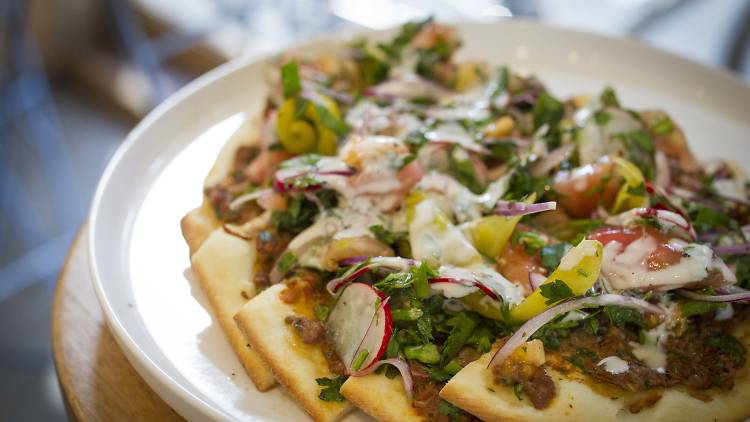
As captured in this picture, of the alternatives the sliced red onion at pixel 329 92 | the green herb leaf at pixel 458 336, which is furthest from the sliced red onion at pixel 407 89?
the green herb leaf at pixel 458 336

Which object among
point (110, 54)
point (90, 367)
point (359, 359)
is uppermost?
point (359, 359)

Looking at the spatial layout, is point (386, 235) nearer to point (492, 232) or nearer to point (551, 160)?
point (492, 232)

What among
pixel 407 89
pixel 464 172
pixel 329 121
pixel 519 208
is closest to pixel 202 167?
pixel 329 121

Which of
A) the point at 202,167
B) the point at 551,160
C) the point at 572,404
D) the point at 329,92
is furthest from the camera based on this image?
the point at 329,92

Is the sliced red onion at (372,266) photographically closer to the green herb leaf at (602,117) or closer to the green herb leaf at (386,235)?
the green herb leaf at (386,235)

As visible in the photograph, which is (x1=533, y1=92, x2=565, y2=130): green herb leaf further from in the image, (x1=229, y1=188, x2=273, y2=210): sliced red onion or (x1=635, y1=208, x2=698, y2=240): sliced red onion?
(x1=229, y1=188, x2=273, y2=210): sliced red onion

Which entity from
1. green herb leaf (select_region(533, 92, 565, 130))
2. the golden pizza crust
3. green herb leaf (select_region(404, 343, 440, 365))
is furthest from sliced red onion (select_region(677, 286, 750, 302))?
the golden pizza crust

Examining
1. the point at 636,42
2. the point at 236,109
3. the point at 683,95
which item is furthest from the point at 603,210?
the point at 236,109
